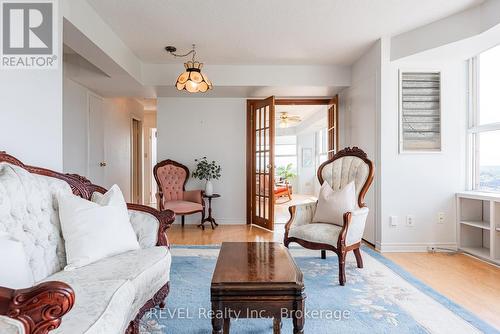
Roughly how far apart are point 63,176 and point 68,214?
1.46 feet

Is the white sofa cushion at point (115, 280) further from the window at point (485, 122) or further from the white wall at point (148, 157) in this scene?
the white wall at point (148, 157)

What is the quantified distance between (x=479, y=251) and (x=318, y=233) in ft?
6.83

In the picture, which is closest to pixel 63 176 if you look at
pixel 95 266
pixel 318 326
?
pixel 95 266

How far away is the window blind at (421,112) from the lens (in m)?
3.66

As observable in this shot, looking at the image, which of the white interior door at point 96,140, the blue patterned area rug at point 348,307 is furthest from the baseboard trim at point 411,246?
the white interior door at point 96,140

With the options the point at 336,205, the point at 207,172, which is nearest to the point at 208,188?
the point at 207,172

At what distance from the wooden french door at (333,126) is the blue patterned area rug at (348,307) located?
2.47 m

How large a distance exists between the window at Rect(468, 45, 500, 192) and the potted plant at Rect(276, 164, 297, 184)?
717 cm

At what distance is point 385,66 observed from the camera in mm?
3678

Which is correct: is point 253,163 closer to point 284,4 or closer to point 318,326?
point 284,4

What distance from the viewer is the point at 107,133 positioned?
5520 millimetres

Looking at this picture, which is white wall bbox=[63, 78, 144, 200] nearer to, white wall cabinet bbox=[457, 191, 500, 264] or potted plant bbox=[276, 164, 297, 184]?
white wall cabinet bbox=[457, 191, 500, 264]

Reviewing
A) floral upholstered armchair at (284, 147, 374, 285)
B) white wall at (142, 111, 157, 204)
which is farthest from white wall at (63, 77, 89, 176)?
floral upholstered armchair at (284, 147, 374, 285)

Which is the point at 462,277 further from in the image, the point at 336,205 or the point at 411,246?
the point at 336,205
